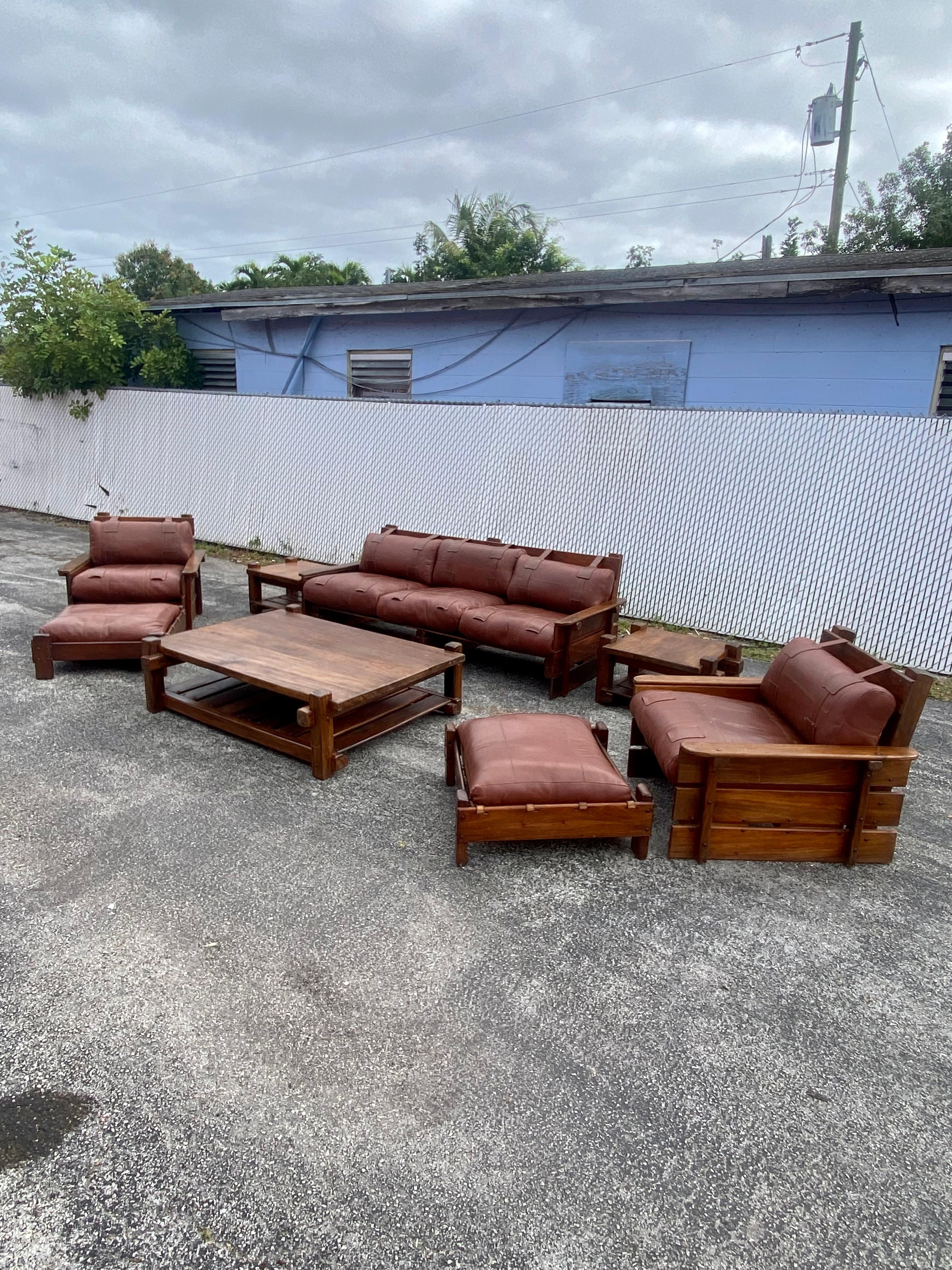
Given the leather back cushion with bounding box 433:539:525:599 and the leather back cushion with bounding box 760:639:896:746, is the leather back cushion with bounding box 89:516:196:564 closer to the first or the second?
the leather back cushion with bounding box 433:539:525:599

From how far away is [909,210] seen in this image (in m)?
15.8

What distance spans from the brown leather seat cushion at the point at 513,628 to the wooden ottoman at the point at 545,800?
1.68m

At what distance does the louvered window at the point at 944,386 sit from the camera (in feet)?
21.5

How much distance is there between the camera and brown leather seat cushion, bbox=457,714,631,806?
291 cm

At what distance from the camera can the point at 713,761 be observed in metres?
2.89

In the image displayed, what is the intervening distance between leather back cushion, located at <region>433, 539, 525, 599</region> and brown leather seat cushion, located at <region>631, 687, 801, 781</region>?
2.04 metres

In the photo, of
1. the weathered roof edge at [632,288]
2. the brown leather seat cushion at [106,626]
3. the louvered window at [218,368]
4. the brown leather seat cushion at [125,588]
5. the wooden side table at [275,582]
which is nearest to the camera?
the brown leather seat cushion at [106,626]

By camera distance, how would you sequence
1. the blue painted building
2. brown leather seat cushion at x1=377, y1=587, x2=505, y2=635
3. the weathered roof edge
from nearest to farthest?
brown leather seat cushion at x1=377, y1=587, x2=505, y2=635 < the weathered roof edge < the blue painted building

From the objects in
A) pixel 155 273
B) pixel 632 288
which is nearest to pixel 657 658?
pixel 632 288

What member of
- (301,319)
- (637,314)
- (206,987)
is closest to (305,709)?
(206,987)

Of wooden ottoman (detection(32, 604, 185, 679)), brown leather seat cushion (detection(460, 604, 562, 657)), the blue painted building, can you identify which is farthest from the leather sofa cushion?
the blue painted building

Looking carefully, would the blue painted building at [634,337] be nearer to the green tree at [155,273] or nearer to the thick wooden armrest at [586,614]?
the thick wooden armrest at [586,614]

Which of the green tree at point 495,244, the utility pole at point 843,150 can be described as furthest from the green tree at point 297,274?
the utility pole at point 843,150

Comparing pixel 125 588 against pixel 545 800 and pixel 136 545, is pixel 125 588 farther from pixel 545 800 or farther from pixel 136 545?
pixel 545 800
